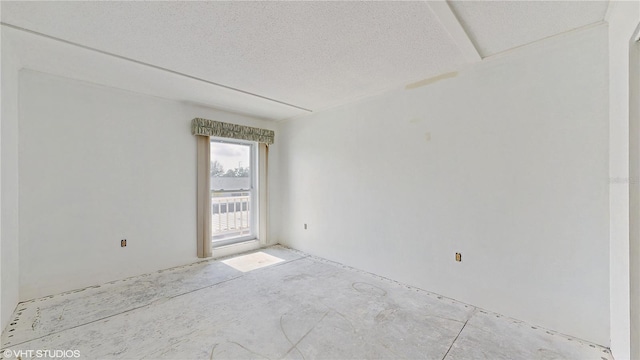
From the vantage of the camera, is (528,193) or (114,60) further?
(114,60)

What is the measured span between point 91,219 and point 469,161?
14.0 ft

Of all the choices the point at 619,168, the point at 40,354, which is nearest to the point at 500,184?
the point at 619,168

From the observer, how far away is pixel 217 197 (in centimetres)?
430

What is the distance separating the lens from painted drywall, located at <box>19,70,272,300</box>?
103 inches

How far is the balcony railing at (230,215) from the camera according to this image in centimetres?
443

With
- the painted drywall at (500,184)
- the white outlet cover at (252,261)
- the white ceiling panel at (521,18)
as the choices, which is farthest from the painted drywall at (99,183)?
the white ceiling panel at (521,18)

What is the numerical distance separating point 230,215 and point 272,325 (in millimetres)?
2810

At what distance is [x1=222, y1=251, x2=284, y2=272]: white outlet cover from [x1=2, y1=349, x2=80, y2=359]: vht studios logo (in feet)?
5.97

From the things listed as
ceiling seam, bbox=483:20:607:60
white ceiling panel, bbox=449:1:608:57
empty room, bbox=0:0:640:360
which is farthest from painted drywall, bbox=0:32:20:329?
ceiling seam, bbox=483:20:607:60

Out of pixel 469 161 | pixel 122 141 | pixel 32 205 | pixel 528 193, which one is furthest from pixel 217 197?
pixel 528 193

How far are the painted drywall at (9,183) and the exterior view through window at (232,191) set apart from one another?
207 centimetres

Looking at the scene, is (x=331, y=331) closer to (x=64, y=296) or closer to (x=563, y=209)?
(x=563, y=209)

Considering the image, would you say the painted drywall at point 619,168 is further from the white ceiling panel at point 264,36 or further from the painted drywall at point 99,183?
the painted drywall at point 99,183

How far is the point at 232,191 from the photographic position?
438 centimetres
